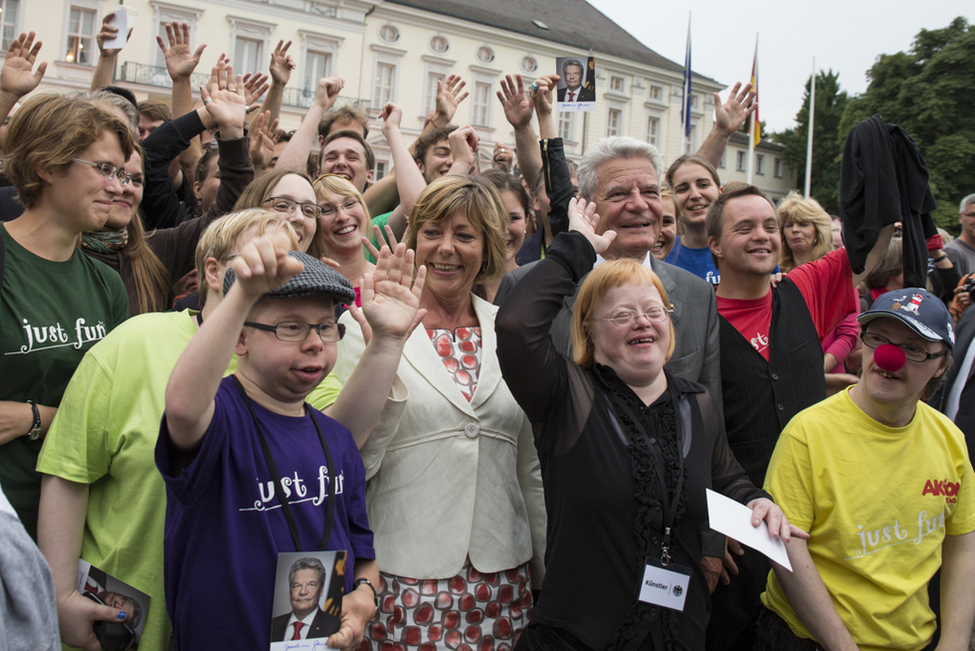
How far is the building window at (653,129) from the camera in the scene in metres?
39.9

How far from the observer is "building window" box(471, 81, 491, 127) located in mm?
34594

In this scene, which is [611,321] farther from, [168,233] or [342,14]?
[342,14]

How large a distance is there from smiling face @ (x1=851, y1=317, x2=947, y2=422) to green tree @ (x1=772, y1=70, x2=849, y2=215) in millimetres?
50798

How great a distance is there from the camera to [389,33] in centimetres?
3231

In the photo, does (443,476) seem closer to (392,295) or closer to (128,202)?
(392,295)

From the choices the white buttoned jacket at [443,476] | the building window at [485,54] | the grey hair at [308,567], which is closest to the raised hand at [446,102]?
the white buttoned jacket at [443,476]

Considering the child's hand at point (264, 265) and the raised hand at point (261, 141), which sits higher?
the raised hand at point (261, 141)

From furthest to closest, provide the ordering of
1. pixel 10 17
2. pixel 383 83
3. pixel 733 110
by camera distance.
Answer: pixel 383 83
pixel 10 17
pixel 733 110

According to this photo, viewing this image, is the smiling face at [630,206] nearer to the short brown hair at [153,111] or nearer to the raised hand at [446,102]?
the raised hand at [446,102]

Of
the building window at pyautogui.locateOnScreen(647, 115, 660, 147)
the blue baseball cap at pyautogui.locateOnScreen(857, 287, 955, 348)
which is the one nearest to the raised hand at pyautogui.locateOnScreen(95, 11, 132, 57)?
the blue baseball cap at pyautogui.locateOnScreen(857, 287, 955, 348)

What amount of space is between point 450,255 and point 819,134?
5758 centimetres

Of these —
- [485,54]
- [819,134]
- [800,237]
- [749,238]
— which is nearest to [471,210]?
[749,238]

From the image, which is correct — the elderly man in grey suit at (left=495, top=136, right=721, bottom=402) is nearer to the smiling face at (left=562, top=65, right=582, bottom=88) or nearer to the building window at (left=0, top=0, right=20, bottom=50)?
the smiling face at (left=562, top=65, right=582, bottom=88)

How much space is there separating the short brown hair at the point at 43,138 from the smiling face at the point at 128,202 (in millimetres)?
499
